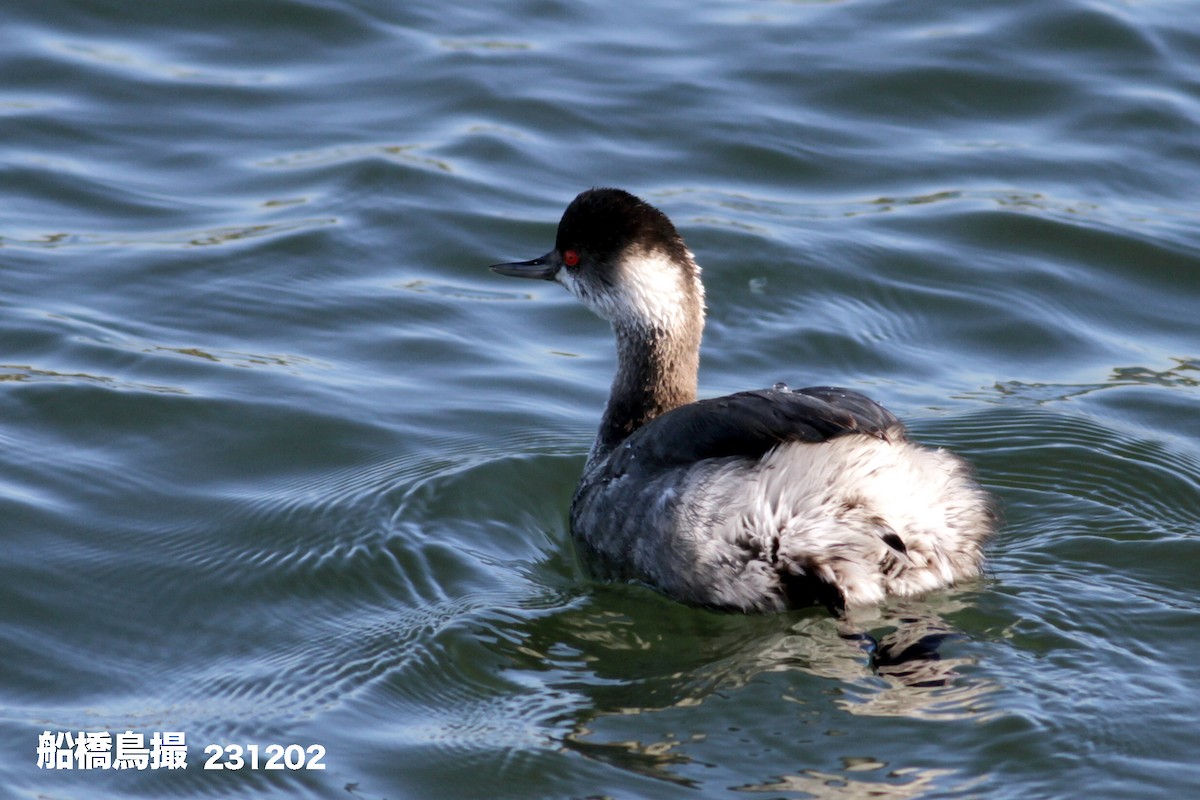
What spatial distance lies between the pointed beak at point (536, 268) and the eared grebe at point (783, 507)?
1.10 meters

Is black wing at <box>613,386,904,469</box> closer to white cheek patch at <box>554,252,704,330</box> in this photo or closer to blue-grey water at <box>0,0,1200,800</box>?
blue-grey water at <box>0,0,1200,800</box>

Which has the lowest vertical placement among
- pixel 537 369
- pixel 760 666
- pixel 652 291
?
pixel 760 666

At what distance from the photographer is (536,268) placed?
6.86m

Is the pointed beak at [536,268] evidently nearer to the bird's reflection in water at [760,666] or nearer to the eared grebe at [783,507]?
the eared grebe at [783,507]

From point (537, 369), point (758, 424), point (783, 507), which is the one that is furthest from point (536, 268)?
point (783, 507)

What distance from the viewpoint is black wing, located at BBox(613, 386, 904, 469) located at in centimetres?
520

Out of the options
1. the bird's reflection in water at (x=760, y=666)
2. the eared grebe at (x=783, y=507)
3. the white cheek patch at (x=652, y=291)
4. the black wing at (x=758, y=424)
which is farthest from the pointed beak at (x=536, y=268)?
the bird's reflection in water at (x=760, y=666)

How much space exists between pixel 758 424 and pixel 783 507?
292 mm

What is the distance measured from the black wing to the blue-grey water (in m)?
0.54

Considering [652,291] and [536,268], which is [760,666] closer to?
[652,291]

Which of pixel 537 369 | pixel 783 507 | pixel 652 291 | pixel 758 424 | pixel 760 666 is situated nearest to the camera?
pixel 760 666

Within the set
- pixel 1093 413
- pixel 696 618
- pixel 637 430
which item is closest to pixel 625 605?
pixel 696 618

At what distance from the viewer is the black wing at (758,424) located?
5203mm

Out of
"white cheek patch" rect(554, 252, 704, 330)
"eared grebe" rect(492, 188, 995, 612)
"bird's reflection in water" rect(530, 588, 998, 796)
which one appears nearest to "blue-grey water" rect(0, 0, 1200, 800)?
"bird's reflection in water" rect(530, 588, 998, 796)
